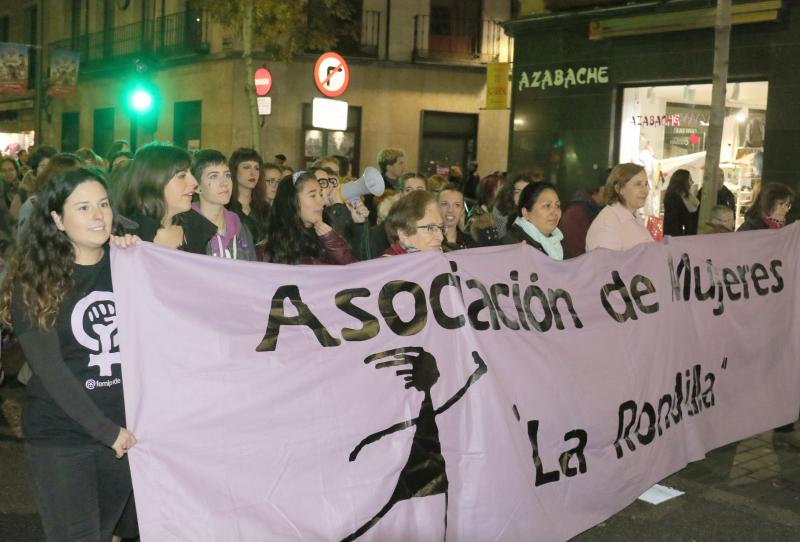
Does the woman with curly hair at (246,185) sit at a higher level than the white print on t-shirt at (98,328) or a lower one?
higher

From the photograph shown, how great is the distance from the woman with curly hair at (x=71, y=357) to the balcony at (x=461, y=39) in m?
22.8

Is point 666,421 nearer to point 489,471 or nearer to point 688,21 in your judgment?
point 489,471

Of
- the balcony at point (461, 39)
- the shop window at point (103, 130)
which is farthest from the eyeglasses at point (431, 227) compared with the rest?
the shop window at point (103, 130)

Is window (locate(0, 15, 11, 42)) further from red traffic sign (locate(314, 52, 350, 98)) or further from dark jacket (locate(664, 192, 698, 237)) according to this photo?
dark jacket (locate(664, 192, 698, 237))

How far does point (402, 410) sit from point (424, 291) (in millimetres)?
564

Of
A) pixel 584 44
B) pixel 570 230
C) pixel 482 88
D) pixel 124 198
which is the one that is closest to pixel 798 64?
pixel 584 44

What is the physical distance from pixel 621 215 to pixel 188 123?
21.7 metres

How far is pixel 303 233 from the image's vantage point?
546 cm

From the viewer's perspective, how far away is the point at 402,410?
4160 mm

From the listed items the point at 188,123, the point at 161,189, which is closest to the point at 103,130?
the point at 188,123

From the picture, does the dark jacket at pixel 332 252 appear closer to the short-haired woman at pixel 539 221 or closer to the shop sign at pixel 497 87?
the short-haired woman at pixel 539 221

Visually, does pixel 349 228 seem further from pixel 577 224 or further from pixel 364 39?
pixel 364 39

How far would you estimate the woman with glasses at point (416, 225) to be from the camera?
5016 millimetres

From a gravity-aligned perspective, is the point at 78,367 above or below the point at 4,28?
below
